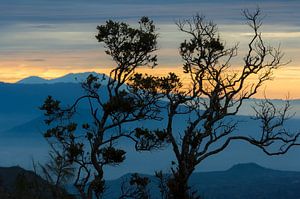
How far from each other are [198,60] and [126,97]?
458 cm

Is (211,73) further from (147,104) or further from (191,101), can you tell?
(147,104)

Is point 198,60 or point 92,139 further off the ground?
point 198,60

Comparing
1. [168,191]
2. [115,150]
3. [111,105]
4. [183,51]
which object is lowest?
[168,191]

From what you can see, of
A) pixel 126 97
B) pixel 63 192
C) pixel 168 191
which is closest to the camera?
pixel 168 191

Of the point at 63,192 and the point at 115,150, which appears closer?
the point at 115,150

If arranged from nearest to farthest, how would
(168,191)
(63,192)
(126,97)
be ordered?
(168,191) < (126,97) < (63,192)

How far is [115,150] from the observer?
118ft

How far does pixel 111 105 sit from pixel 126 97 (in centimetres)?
128

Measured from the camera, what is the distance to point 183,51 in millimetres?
35281

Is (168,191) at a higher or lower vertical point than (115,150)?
lower

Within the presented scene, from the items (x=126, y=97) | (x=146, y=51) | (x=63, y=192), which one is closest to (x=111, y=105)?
(x=126, y=97)

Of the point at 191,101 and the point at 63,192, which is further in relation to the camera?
the point at 63,192

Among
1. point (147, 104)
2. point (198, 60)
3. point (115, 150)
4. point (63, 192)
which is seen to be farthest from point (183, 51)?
point (63, 192)

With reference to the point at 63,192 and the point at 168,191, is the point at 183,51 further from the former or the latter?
the point at 63,192
